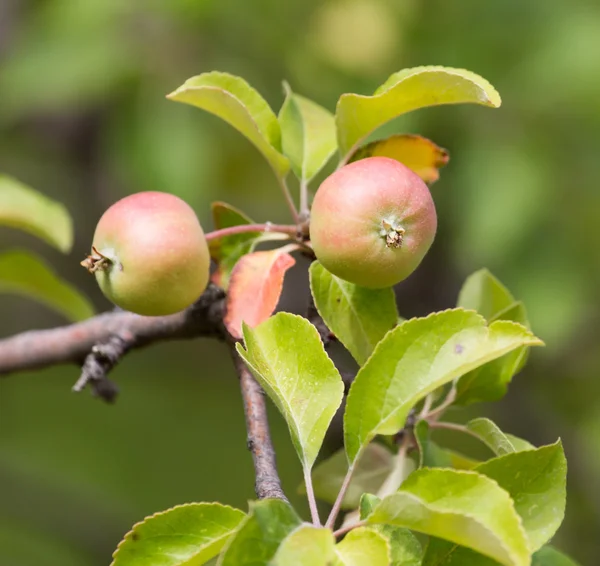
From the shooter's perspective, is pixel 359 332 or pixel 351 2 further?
pixel 351 2

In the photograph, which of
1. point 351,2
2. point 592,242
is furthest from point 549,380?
point 351,2

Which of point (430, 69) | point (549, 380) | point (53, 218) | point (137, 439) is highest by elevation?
point (430, 69)

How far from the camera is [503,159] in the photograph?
6.30ft

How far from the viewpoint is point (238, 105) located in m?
0.79

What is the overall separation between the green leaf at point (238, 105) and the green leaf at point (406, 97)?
72 millimetres

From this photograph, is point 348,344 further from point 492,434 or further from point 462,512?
point 462,512

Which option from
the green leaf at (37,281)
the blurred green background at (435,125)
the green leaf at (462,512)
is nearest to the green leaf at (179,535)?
the green leaf at (462,512)

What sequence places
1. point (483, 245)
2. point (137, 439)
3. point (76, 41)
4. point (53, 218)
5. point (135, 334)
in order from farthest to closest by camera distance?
point (137, 439) < point (76, 41) < point (483, 245) < point (53, 218) < point (135, 334)

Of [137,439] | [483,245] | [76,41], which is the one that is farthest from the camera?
[137,439]

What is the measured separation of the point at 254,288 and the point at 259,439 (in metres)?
0.15

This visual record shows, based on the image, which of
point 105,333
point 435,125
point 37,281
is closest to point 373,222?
point 105,333

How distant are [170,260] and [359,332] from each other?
20cm

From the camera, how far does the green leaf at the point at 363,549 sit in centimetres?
55

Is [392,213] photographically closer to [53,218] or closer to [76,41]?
[53,218]
